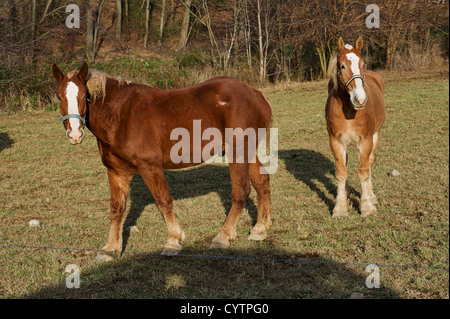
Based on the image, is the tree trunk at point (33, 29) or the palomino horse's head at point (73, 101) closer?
the palomino horse's head at point (73, 101)

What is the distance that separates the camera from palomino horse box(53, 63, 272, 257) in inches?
200

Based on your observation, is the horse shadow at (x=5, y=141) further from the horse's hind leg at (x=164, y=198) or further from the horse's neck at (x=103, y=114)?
the horse's hind leg at (x=164, y=198)

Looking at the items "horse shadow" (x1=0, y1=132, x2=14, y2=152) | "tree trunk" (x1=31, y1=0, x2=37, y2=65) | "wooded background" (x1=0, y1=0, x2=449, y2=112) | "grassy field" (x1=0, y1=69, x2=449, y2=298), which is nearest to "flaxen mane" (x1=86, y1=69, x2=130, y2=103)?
"grassy field" (x1=0, y1=69, x2=449, y2=298)

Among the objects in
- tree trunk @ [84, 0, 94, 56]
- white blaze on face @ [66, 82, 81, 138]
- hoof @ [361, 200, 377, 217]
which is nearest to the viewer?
white blaze on face @ [66, 82, 81, 138]

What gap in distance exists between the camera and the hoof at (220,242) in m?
5.39

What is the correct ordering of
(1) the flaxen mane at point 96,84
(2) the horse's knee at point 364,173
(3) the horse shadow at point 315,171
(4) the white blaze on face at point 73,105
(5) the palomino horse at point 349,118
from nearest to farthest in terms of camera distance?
(4) the white blaze on face at point 73,105, (1) the flaxen mane at point 96,84, (5) the palomino horse at point 349,118, (2) the horse's knee at point 364,173, (3) the horse shadow at point 315,171

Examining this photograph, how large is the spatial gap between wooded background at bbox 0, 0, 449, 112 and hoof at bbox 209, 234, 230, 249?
14.4 meters

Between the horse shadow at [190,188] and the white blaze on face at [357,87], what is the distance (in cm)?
233

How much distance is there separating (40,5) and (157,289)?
23.0m

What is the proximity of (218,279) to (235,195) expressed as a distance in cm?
130

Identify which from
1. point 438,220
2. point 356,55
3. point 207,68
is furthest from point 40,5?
point 438,220

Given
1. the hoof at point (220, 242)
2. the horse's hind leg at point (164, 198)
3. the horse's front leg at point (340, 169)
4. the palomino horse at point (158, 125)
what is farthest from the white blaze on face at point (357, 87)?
the horse's hind leg at point (164, 198)

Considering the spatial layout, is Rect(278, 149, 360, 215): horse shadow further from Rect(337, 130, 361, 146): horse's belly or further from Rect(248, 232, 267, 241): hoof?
Rect(248, 232, 267, 241): hoof
